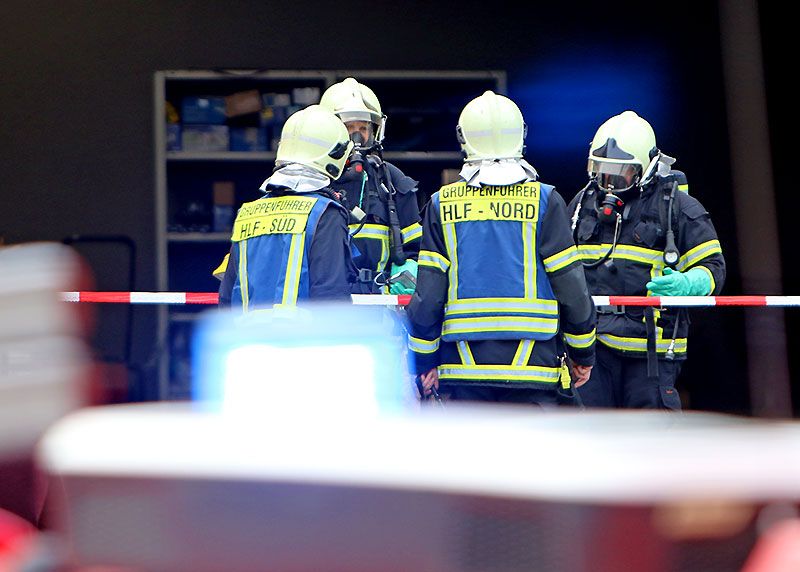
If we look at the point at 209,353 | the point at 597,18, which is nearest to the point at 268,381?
the point at 209,353

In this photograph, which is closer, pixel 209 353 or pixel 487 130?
pixel 209 353

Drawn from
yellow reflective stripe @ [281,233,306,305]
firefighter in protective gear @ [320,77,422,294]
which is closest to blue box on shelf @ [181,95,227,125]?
firefighter in protective gear @ [320,77,422,294]

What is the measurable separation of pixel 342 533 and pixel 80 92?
317 inches

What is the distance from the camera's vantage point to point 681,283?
520cm

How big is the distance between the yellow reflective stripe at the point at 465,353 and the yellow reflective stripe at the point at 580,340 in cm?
35

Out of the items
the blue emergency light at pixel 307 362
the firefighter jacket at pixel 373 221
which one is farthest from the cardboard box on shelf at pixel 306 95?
the blue emergency light at pixel 307 362

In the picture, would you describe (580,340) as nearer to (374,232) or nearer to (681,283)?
(681,283)

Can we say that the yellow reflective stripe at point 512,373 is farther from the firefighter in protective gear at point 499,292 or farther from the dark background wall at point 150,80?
the dark background wall at point 150,80

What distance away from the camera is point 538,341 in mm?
4156

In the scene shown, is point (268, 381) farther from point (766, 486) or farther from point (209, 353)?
point (766, 486)

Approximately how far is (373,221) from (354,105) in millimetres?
599

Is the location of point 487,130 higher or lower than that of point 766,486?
higher

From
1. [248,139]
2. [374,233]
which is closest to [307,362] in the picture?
[374,233]

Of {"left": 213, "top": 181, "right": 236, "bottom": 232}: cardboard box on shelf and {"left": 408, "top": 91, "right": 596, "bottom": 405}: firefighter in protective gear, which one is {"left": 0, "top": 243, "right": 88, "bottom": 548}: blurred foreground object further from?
{"left": 213, "top": 181, "right": 236, "bottom": 232}: cardboard box on shelf
